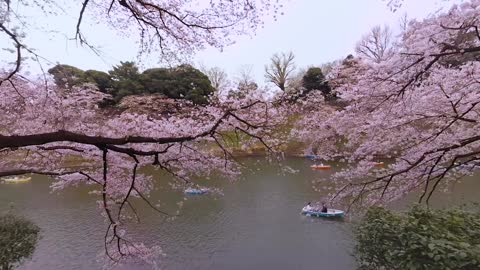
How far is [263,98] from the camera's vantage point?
15.7 feet

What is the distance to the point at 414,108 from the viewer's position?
395cm

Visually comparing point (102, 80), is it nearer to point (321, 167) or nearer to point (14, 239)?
point (14, 239)

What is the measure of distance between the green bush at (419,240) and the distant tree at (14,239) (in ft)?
13.9

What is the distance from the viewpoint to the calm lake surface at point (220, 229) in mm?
7711

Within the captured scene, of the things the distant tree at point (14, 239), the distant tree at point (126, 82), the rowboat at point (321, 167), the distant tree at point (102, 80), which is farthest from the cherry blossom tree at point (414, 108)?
the rowboat at point (321, 167)

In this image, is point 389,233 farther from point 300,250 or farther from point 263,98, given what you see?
point 300,250

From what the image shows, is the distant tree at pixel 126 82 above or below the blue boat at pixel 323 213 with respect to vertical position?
above

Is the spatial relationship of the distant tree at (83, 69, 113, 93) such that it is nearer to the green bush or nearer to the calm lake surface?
the calm lake surface

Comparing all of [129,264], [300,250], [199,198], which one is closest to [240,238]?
[300,250]

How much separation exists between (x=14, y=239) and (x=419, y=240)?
190 inches

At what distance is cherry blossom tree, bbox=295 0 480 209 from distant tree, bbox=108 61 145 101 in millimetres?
5785

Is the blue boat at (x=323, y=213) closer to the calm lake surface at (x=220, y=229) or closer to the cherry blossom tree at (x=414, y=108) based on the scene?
the calm lake surface at (x=220, y=229)

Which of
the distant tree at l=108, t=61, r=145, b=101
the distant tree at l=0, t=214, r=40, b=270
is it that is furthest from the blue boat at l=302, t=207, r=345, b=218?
the distant tree at l=0, t=214, r=40, b=270

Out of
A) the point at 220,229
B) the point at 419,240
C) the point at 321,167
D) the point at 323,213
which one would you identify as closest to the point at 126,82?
the point at 220,229
